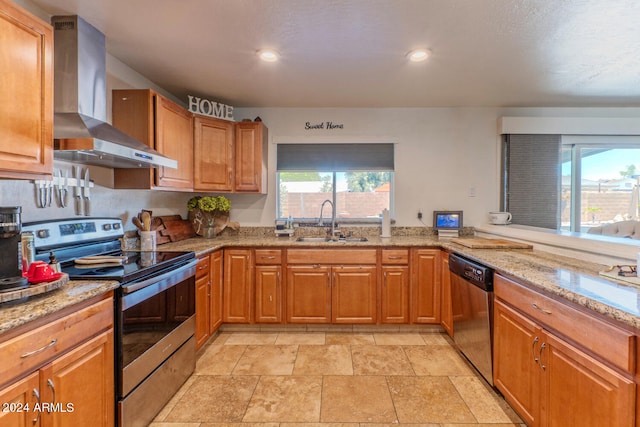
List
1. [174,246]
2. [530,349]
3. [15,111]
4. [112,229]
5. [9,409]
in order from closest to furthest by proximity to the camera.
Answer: [9,409] → [15,111] → [530,349] → [112,229] → [174,246]

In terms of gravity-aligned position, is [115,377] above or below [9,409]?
below

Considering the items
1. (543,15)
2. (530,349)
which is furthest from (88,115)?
(530,349)

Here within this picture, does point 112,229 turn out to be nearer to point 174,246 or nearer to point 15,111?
point 174,246

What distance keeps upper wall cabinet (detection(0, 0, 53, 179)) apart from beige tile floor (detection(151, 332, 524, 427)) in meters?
1.60

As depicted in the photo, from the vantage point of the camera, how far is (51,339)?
1.14 m

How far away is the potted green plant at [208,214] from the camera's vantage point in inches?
126

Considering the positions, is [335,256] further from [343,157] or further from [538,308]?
[538,308]

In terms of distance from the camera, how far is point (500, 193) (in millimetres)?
3533

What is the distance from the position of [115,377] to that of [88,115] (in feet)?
5.14

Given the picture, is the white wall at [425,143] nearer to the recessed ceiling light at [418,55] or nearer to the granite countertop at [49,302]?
the recessed ceiling light at [418,55]

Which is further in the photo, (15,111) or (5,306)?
(15,111)

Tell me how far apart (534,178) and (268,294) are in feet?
10.7

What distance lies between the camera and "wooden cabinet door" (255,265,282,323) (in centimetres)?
298

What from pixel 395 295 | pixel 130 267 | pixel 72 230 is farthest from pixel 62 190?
pixel 395 295
